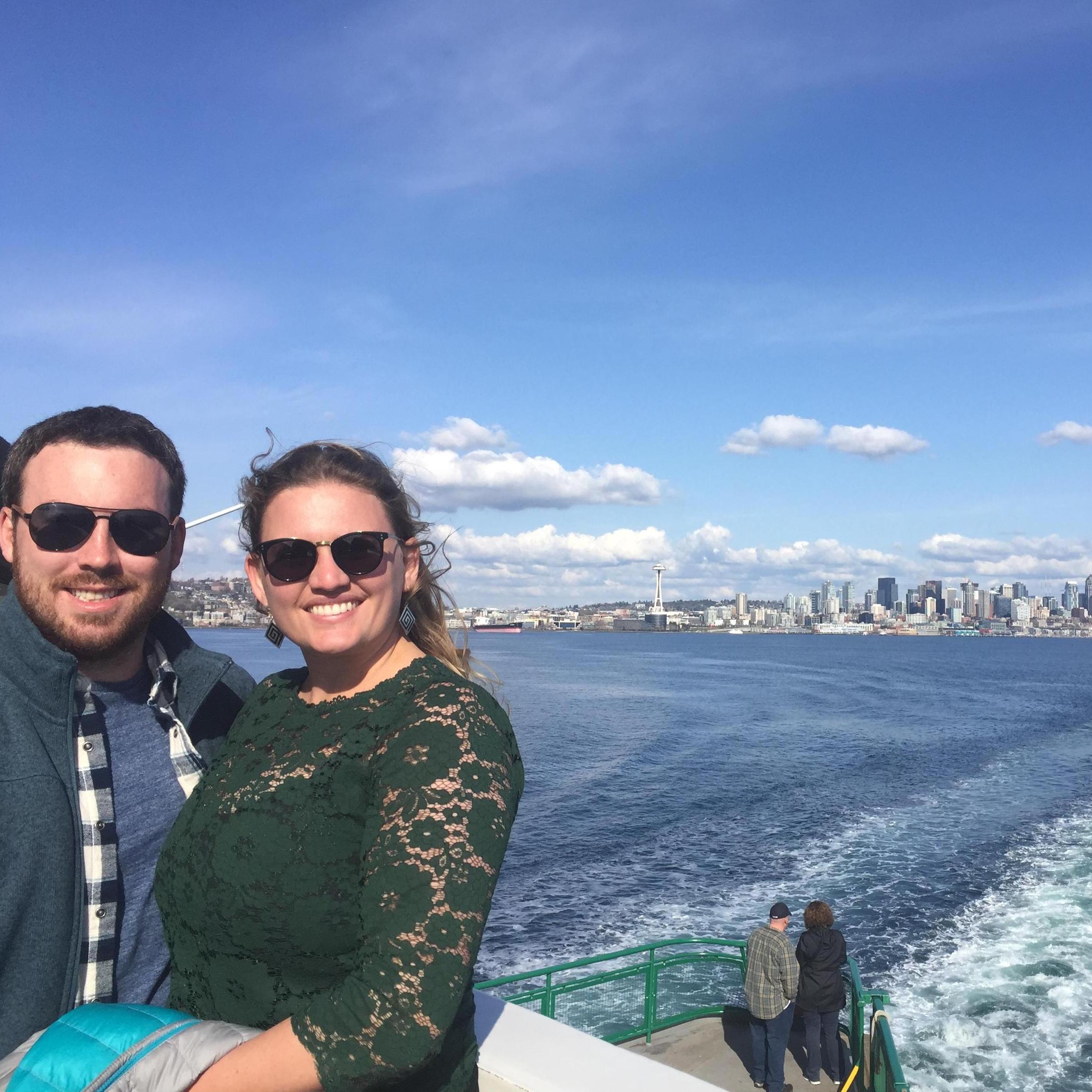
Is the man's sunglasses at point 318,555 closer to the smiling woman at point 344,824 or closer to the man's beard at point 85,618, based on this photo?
the smiling woman at point 344,824

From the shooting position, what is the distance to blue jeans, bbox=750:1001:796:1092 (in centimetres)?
915

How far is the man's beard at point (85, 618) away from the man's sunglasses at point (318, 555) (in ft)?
1.59

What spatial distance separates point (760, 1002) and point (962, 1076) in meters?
6.14

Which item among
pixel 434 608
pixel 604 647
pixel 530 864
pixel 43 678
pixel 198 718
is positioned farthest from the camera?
pixel 604 647

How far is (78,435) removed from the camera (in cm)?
229

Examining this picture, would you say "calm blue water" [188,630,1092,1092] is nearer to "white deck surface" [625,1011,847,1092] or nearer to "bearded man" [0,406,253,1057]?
"white deck surface" [625,1011,847,1092]

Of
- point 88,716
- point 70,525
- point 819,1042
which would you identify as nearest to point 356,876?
point 88,716

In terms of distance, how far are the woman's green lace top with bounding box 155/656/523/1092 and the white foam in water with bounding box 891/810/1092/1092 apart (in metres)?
13.8

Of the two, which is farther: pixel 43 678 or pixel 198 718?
pixel 198 718

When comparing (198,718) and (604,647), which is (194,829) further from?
(604,647)

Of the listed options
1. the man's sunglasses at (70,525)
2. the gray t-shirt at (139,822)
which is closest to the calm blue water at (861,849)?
the gray t-shirt at (139,822)

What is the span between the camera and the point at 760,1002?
9.08 metres

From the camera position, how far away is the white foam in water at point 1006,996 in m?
13.2

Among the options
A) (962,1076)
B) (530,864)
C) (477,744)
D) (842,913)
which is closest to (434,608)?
(477,744)
